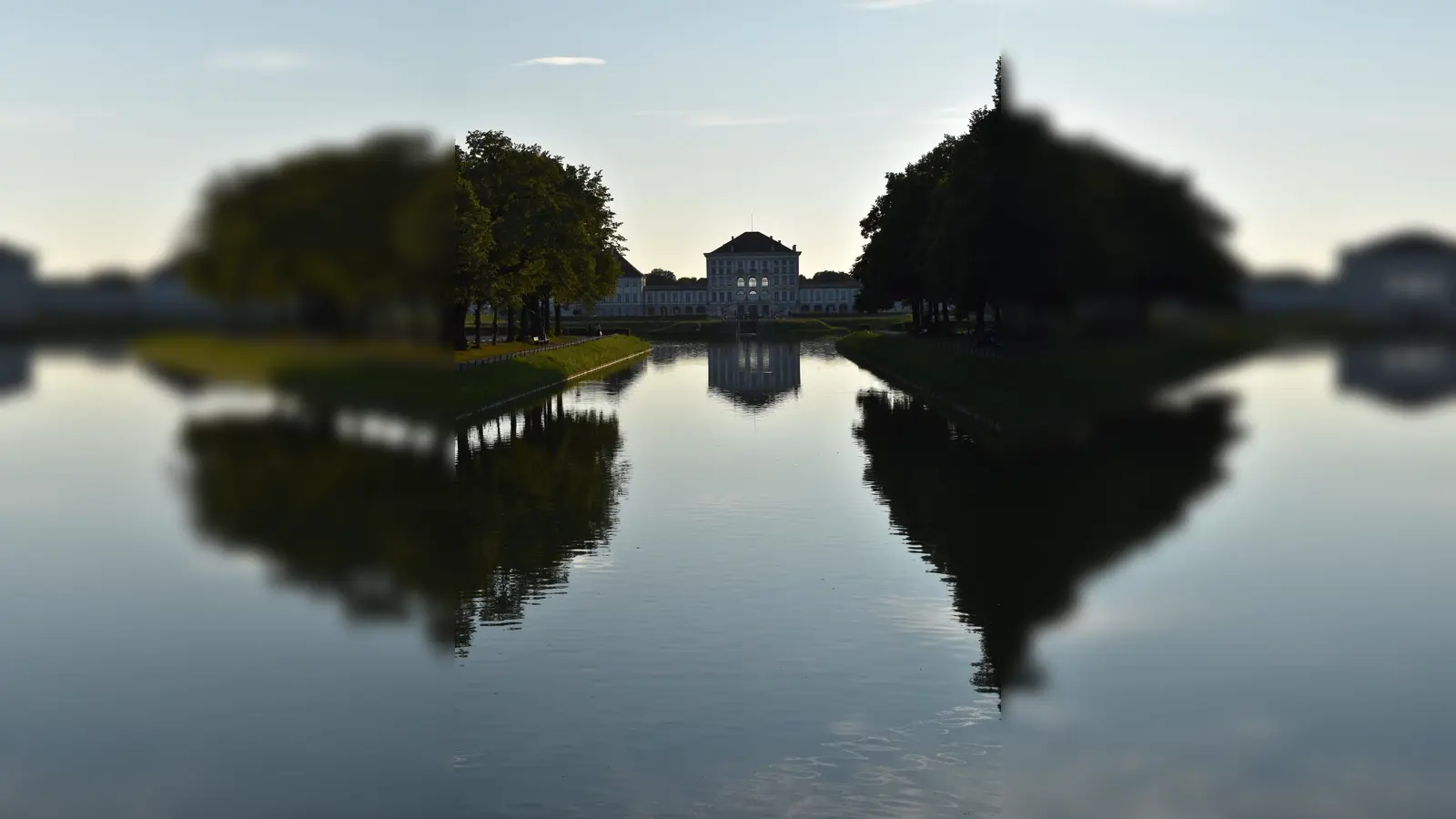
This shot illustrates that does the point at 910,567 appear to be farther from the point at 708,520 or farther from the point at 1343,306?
the point at 1343,306

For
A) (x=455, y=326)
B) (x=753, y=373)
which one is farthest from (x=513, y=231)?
(x=753, y=373)

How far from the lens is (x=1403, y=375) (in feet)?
289

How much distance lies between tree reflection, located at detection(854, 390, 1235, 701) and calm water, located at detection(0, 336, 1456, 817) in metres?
0.15

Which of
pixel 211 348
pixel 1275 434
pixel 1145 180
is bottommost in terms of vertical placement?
pixel 1275 434

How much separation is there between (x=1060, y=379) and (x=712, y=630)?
43770mm

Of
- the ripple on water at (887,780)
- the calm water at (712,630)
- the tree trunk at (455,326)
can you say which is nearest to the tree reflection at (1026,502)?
the calm water at (712,630)

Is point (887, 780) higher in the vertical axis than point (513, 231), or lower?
lower

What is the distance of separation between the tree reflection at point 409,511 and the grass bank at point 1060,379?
16.3 metres

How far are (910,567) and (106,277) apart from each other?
1496 cm

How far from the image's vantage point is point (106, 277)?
78.9ft

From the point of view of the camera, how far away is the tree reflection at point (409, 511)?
25672 mm

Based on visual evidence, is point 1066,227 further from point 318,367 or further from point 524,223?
point 318,367

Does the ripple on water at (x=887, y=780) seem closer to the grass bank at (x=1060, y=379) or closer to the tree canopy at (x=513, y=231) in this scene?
the grass bank at (x=1060, y=379)

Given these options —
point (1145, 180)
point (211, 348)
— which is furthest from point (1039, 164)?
point (211, 348)
